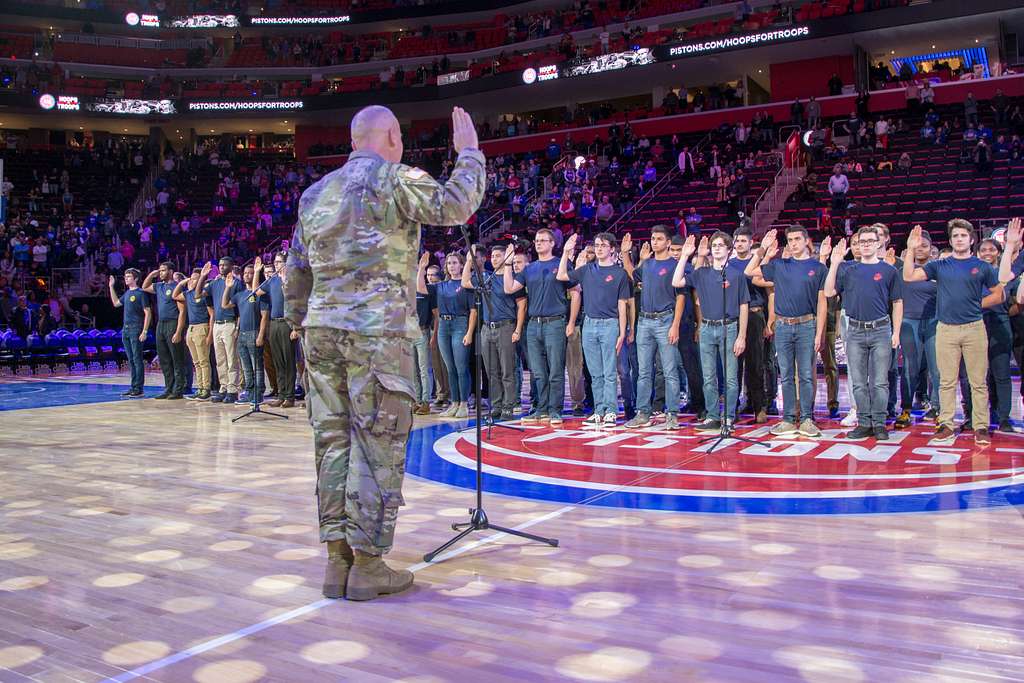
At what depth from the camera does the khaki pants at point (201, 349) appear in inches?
420

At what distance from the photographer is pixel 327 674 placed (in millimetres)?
2439

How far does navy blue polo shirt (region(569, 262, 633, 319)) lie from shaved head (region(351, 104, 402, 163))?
14.7 feet

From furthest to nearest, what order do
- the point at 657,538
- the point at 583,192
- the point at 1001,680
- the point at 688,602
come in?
the point at 583,192
the point at 657,538
the point at 688,602
the point at 1001,680

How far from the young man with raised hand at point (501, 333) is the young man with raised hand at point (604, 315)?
90cm

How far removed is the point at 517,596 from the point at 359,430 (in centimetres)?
86

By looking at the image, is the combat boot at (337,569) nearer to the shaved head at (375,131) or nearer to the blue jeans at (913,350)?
the shaved head at (375,131)

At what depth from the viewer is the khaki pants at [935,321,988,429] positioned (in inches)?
252

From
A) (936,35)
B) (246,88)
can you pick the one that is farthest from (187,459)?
(246,88)

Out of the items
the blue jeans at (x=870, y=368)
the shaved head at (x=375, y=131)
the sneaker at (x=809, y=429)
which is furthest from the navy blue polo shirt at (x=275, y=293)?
the shaved head at (x=375, y=131)

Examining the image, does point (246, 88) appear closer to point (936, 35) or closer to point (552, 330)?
point (936, 35)

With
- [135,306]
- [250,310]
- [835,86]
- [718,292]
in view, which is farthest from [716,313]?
[835,86]

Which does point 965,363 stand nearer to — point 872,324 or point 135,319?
point 872,324

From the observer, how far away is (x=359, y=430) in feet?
10.2

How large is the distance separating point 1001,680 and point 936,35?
25970 millimetres
